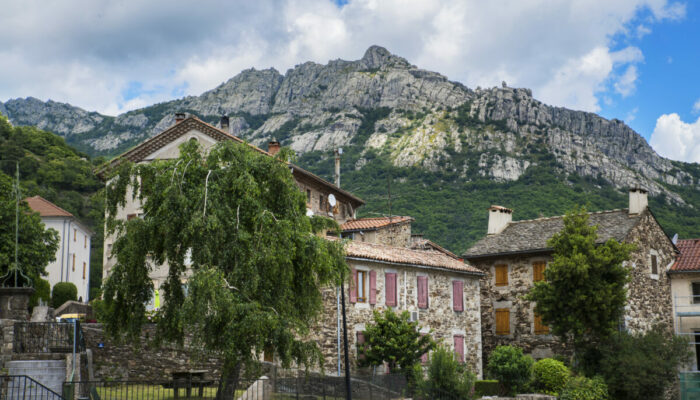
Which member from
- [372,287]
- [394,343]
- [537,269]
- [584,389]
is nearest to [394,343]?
[394,343]

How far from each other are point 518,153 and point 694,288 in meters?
63.3

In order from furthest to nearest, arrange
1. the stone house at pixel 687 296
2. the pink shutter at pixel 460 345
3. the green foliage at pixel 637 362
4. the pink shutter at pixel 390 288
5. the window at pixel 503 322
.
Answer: the stone house at pixel 687 296, the window at pixel 503 322, the pink shutter at pixel 460 345, the pink shutter at pixel 390 288, the green foliage at pixel 637 362

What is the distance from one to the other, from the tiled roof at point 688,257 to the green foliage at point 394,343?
62.2ft

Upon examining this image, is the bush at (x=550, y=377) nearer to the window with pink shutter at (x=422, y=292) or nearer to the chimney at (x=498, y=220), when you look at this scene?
the window with pink shutter at (x=422, y=292)

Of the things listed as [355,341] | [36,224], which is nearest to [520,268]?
[355,341]

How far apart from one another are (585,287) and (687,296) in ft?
35.6

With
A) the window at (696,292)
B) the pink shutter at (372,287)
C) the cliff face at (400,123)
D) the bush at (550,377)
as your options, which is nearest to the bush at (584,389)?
the bush at (550,377)

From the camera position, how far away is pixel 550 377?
3328 centimetres

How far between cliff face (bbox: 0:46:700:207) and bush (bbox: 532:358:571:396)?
2168 inches

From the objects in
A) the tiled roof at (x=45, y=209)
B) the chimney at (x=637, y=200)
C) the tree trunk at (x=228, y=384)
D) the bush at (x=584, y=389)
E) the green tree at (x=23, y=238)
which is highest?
the tiled roof at (x=45, y=209)

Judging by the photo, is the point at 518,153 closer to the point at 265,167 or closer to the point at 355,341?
the point at 355,341

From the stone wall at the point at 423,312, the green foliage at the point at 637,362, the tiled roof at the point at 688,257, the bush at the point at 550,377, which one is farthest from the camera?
the tiled roof at the point at 688,257

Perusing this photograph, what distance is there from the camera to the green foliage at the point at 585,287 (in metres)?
34.4

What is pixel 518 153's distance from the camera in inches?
4087
